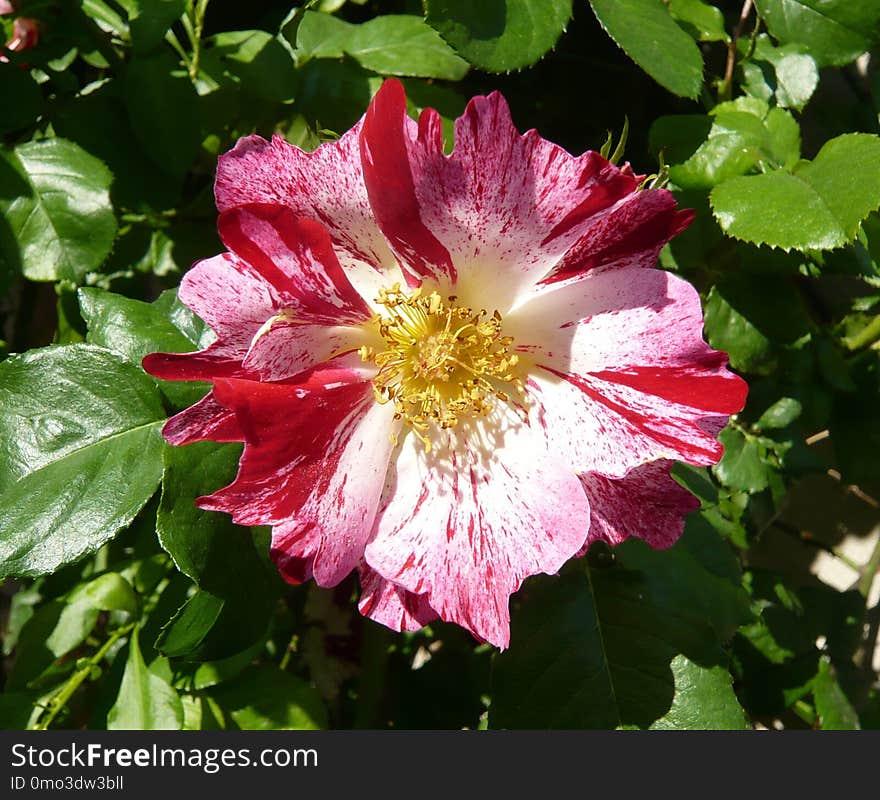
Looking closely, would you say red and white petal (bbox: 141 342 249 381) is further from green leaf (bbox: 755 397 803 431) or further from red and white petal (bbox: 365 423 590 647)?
green leaf (bbox: 755 397 803 431)

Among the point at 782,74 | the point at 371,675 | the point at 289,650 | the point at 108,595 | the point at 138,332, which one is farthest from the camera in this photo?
the point at 289,650

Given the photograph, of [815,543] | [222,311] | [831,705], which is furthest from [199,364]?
[815,543]

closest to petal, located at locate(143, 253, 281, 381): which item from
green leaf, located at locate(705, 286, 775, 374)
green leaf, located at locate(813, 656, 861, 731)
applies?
green leaf, located at locate(705, 286, 775, 374)

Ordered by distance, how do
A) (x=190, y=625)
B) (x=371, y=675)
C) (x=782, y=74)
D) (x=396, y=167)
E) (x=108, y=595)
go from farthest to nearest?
(x=371, y=675) < (x=108, y=595) < (x=782, y=74) < (x=190, y=625) < (x=396, y=167)

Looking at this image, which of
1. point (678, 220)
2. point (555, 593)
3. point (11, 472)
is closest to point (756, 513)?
point (555, 593)

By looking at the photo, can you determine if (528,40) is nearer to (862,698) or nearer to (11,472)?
(11,472)

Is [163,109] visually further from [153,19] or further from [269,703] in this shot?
[269,703]

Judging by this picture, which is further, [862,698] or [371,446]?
[862,698]
